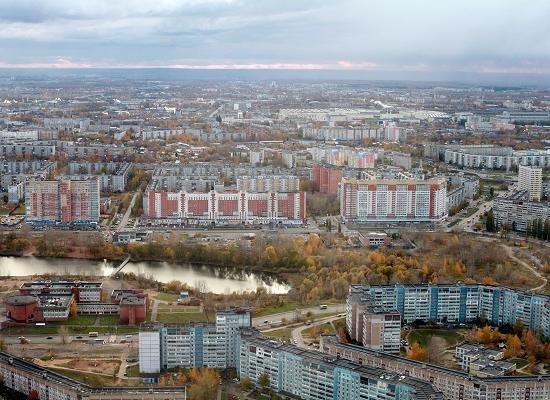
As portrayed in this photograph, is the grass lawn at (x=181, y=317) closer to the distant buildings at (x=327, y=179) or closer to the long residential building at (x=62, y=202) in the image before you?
the long residential building at (x=62, y=202)

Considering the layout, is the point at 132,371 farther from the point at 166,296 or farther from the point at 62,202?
the point at 62,202

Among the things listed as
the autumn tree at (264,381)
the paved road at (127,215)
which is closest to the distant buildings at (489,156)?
the paved road at (127,215)

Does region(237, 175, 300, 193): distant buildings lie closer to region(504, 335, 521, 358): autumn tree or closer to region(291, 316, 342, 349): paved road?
region(291, 316, 342, 349): paved road

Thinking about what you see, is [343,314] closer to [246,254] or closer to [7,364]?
[246,254]

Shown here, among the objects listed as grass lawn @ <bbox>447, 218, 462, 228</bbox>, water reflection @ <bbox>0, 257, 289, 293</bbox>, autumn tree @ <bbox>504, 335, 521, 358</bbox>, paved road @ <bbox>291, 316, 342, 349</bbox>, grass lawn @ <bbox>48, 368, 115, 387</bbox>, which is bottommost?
water reflection @ <bbox>0, 257, 289, 293</bbox>

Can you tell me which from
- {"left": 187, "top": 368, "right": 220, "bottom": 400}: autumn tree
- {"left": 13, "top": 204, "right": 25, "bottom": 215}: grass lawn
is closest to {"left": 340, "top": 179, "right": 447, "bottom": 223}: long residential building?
{"left": 13, "top": 204, "right": 25, "bottom": 215}: grass lawn
